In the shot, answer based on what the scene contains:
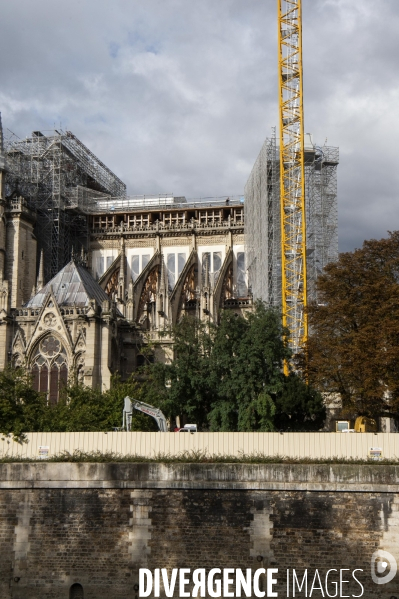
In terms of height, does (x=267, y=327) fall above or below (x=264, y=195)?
below

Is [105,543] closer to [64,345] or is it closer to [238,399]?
[238,399]

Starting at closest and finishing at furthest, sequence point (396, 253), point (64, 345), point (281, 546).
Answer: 1. point (281, 546)
2. point (396, 253)
3. point (64, 345)

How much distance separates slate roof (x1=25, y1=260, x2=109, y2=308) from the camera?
5419cm

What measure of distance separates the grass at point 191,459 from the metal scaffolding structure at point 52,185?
4092 cm

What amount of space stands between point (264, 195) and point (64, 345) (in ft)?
68.6

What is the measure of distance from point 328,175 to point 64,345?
28.7m

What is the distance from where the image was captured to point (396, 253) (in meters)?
40.6

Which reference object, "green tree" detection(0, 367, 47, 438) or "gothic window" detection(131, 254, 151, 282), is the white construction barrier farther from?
"gothic window" detection(131, 254, 151, 282)

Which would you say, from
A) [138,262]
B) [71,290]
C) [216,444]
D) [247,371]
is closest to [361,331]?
[247,371]

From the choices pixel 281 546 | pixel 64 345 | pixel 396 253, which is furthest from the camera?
pixel 64 345

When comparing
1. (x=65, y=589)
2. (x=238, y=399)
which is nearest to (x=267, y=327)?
(x=238, y=399)

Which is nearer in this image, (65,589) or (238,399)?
(65,589)

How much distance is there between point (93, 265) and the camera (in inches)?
3041

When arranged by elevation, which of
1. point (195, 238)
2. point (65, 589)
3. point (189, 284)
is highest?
point (195, 238)
